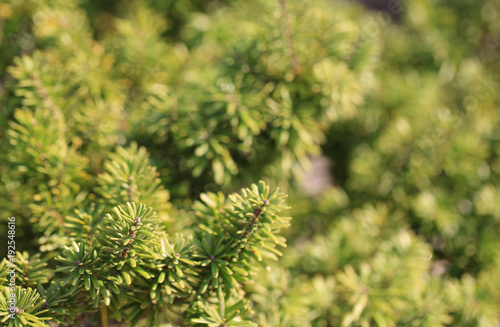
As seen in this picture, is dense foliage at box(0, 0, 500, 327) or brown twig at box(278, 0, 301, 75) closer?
dense foliage at box(0, 0, 500, 327)

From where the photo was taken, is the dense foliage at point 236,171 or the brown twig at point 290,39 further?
the brown twig at point 290,39

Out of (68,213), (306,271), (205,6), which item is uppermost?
(205,6)

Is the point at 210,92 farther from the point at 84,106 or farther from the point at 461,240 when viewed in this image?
the point at 461,240

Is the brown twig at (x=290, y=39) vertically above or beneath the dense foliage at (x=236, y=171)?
above

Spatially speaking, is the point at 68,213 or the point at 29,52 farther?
the point at 29,52

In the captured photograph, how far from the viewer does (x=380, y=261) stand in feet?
1.67

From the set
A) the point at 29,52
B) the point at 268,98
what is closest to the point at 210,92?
the point at 268,98

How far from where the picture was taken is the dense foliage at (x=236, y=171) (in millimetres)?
354

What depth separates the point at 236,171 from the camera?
1.62 ft

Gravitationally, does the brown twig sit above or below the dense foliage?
above

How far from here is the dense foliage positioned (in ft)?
1.16

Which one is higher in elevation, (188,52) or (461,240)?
(188,52)

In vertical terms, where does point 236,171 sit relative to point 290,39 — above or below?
below

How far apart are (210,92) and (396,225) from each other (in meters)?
0.32
